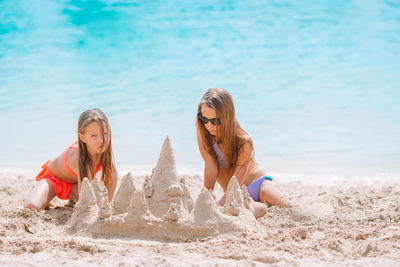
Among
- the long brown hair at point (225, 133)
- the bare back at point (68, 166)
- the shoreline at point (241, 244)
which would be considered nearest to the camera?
the shoreline at point (241, 244)

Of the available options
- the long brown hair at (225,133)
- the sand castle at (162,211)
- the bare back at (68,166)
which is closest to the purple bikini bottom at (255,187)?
the long brown hair at (225,133)

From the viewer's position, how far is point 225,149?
4645 mm

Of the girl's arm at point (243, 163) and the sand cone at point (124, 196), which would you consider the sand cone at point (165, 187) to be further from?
the girl's arm at point (243, 163)

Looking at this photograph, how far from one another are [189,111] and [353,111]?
4.58 meters

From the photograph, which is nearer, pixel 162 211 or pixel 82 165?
pixel 162 211

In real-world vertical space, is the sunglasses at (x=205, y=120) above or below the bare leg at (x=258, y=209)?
above

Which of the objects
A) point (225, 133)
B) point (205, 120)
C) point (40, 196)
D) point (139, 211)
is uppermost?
point (205, 120)

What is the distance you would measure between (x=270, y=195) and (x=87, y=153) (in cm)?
203

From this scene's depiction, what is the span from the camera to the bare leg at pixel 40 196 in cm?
484

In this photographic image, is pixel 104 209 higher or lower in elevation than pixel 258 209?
higher

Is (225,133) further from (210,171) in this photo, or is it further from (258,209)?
(258,209)

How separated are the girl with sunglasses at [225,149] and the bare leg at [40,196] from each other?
5.89 ft

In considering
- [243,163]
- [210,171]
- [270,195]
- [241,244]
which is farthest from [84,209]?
[270,195]

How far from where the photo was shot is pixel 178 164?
9141 mm
